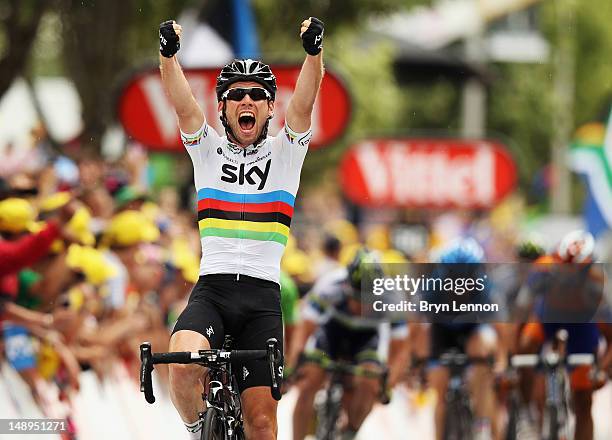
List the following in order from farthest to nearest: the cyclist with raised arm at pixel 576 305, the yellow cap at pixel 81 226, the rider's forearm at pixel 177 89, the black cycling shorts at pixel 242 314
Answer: the cyclist with raised arm at pixel 576 305 < the yellow cap at pixel 81 226 < the rider's forearm at pixel 177 89 < the black cycling shorts at pixel 242 314

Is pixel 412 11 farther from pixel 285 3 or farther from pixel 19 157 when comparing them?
pixel 19 157

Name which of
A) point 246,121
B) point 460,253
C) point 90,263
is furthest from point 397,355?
point 246,121

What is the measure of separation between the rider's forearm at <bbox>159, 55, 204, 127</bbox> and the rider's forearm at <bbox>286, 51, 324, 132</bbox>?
1.56 ft

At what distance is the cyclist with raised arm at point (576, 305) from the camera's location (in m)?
10.7

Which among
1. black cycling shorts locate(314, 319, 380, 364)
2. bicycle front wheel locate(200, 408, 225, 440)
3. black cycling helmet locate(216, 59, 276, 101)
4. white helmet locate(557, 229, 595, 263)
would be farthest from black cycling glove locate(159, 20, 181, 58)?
white helmet locate(557, 229, 595, 263)

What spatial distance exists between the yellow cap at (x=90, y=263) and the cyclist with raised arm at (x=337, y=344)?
4.74 ft

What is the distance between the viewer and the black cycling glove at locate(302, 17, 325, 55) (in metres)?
7.69

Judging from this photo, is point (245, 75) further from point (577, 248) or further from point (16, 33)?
point (16, 33)

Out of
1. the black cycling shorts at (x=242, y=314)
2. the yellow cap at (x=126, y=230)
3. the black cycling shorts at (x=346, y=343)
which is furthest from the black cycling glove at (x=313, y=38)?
the yellow cap at (x=126, y=230)

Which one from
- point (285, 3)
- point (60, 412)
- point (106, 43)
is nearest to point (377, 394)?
point (60, 412)

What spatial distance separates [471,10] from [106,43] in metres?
35.7

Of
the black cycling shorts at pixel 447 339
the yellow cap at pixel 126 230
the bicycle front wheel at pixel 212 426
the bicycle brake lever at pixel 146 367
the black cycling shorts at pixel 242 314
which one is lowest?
the bicycle front wheel at pixel 212 426

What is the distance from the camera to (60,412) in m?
10.1

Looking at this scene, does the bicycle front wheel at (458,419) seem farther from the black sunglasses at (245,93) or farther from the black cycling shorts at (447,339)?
the black sunglasses at (245,93)
